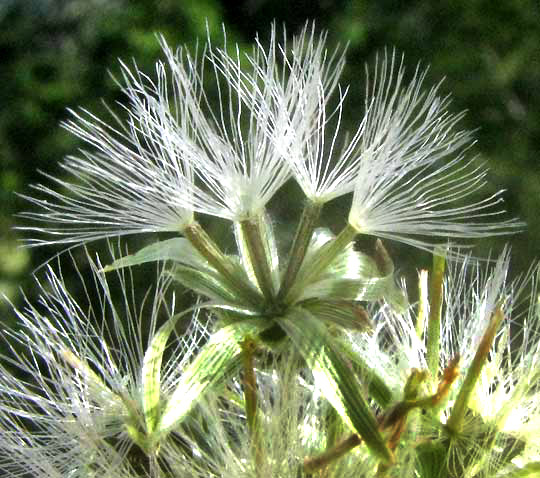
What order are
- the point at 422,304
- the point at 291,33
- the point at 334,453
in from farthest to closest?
the point at 291,33, the point at 422,304, the point at 334,453

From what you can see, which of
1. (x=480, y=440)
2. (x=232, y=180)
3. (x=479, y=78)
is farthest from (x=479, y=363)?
(x=479, y=78)

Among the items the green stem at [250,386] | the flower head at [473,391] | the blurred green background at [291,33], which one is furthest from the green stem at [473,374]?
the blurred green background at [291,33]

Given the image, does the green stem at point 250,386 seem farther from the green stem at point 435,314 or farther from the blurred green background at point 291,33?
the blurred green background at point 291,33

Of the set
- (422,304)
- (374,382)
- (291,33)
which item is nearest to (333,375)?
(374,382)

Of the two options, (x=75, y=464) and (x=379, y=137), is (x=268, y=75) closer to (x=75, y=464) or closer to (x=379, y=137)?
(x=379, y=137)

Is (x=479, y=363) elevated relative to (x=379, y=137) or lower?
lower

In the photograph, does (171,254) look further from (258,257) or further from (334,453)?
(334,453)
